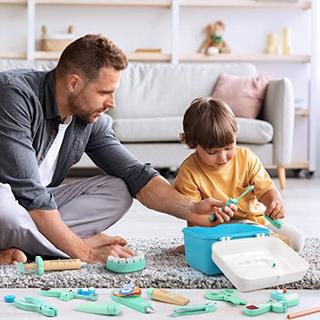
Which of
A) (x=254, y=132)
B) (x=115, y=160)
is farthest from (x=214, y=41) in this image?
(x=115, y=160)

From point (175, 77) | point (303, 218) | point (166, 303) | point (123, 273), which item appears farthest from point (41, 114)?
point (175, 77)

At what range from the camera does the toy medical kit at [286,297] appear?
5.28 ft

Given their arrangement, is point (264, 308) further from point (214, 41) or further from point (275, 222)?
point (214, 41)

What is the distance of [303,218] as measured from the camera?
313 cm

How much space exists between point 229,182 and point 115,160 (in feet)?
1.23

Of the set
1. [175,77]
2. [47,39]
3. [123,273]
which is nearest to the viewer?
[123,273]

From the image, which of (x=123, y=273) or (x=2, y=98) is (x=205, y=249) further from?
(x=2, y=98)

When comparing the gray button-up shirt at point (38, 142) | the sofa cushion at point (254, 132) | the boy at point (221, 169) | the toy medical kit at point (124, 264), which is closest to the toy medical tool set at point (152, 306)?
the toy medical kit at point (124, 264)

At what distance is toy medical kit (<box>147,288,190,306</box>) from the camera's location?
1623 millimetres

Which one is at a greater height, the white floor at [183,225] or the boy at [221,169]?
the boy at [221,169]

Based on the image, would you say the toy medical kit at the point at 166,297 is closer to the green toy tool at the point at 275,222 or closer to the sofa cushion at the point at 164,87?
the green toy tool at the point at 275,222

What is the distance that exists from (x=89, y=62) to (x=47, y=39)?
3.39m

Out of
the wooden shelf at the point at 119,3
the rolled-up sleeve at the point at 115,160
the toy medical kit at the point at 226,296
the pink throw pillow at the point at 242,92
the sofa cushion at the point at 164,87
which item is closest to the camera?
the toy medical kit at the point at 226,296

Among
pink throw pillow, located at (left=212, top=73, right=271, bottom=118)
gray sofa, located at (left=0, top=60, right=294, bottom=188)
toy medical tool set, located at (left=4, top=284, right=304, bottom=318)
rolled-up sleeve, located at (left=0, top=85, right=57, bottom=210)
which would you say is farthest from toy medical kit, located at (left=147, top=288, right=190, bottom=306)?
pink throw pillow, located at (left=212, top=73, right=271, bottom=118)
